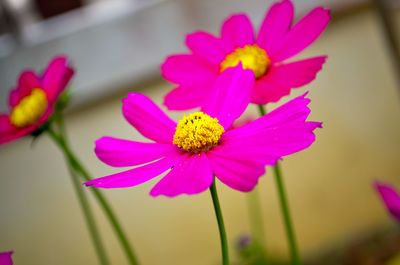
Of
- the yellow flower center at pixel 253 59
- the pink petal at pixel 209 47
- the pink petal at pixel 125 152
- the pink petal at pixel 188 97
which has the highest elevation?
the pink petal at pixel 209 47

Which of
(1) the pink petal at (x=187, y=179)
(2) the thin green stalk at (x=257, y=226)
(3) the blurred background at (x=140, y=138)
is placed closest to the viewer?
(1) the pink petal at (x=187, y=179)

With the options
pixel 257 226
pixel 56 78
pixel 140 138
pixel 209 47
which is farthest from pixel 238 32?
pixel 140 138

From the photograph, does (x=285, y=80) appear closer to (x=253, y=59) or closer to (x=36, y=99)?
(x=253, y=59)

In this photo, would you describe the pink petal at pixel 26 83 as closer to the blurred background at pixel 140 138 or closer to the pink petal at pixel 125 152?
the pink petal at pixel 125 152

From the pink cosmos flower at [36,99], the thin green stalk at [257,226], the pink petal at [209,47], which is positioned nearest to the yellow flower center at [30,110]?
the pink cosmos flower at [36,99]

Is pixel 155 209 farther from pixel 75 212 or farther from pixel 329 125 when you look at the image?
pixel 329 125

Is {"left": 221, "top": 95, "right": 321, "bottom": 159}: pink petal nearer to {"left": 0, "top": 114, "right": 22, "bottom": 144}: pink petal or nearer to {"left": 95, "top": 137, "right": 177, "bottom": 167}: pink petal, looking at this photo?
{"left": 95, "top": 137, "right": 177, "bottom": 167}: pink petal

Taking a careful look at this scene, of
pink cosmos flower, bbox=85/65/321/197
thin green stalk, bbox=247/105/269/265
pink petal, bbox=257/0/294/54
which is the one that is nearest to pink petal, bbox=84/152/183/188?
pink cosmos flower, bbox=85/65/321/197
